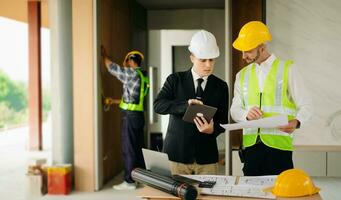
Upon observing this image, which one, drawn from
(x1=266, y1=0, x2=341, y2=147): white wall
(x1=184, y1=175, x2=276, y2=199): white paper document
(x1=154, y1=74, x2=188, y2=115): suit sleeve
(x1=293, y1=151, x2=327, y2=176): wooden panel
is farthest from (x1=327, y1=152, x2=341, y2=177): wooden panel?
(x1=184, y1=175, x2=276, y2=199): white paper document

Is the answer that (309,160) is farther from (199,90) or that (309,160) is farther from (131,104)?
(199,90)

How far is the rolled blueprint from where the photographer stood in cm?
207

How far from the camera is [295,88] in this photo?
2.71 m

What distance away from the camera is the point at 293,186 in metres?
2.08

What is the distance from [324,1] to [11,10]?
6.44 metres

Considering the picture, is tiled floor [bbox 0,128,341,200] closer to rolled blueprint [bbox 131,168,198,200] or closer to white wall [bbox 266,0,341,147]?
white wall [bbox 266,0,341,147]

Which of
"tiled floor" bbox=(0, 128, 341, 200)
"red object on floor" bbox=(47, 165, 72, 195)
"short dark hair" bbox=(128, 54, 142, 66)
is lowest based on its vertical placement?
"tiled floor" bbox=(0, 128, 341, 200)

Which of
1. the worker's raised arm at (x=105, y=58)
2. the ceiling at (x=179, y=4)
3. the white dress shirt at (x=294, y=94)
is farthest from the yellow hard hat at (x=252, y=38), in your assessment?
the ceiling at (x=179, y=4)

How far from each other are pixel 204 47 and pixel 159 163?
839 millimetres

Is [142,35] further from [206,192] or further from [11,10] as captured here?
[206,192]

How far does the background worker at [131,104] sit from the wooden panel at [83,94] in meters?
0.31

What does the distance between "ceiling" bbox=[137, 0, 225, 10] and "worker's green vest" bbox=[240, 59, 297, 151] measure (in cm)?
518

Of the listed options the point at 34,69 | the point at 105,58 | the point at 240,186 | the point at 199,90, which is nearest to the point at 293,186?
the point at 240,186

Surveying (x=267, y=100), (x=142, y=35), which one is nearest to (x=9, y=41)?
(x=142, y=35)
